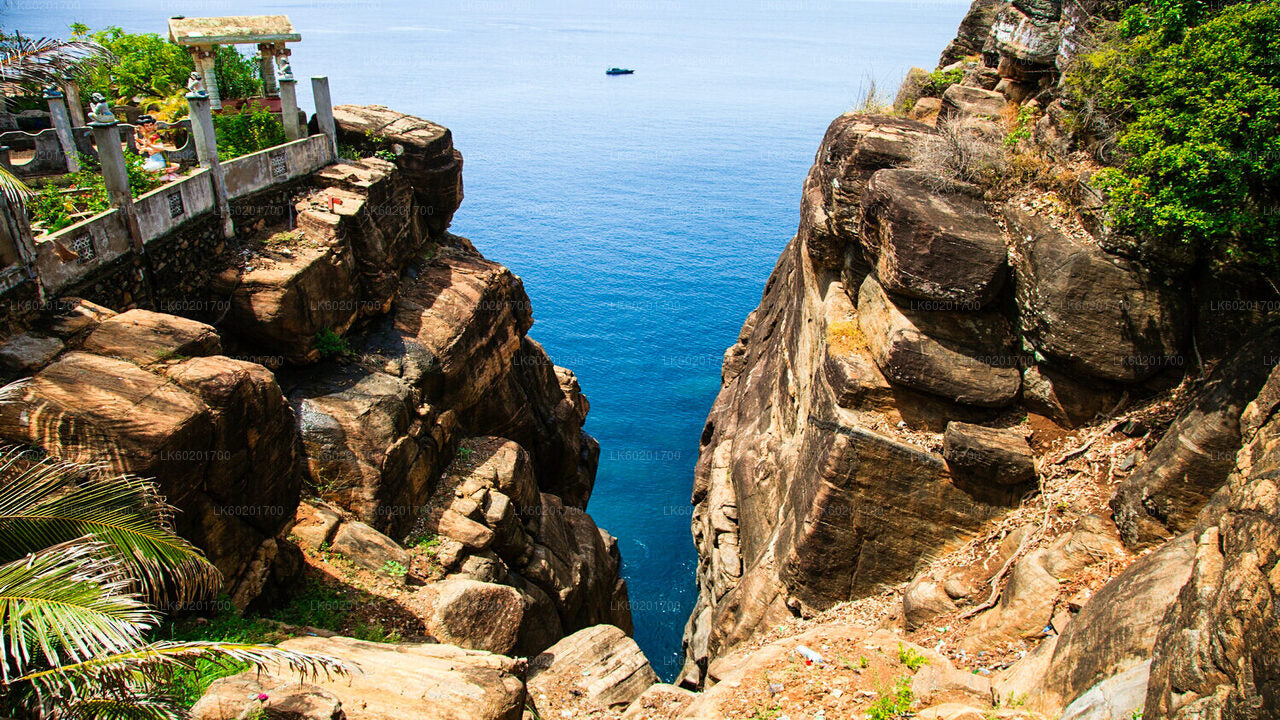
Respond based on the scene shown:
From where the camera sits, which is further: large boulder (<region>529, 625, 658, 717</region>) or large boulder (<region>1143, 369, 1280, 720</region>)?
large boulder (<region>529, 625, 658, 717</region>)

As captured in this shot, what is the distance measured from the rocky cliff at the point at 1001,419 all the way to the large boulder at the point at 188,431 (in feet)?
27.7

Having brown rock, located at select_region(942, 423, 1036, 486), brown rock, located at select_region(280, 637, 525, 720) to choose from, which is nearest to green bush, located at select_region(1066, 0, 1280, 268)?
brown rock, located at select_region(942, 423, 1036, 486)

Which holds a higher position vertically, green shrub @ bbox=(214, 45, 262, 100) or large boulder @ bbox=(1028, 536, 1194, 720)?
green shrub @ bbox=(214, 45, 262, 100)

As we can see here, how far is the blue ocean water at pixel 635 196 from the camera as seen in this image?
3550 cm

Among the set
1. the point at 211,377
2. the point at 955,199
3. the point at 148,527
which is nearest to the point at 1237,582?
the point at 955,199

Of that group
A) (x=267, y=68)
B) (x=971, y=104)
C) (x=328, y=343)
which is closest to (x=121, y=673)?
(x=328, y=343)

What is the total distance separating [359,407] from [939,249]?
45.5ft

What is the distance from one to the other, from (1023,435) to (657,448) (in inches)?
926

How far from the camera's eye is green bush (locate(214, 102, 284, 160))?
20094 millimetres

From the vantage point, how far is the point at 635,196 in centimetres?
6888

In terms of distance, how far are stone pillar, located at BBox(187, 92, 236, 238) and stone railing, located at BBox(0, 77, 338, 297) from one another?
2cm

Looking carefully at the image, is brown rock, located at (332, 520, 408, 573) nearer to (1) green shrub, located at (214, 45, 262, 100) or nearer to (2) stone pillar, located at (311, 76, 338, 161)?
(2) stone pillar, located at (311, 76, 338, 161)

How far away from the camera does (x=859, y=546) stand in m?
15.3

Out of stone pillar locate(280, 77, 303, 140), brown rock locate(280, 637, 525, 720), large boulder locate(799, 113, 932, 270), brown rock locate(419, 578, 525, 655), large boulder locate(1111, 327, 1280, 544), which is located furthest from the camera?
stone pillar locate(280, 77, 303, 140)
